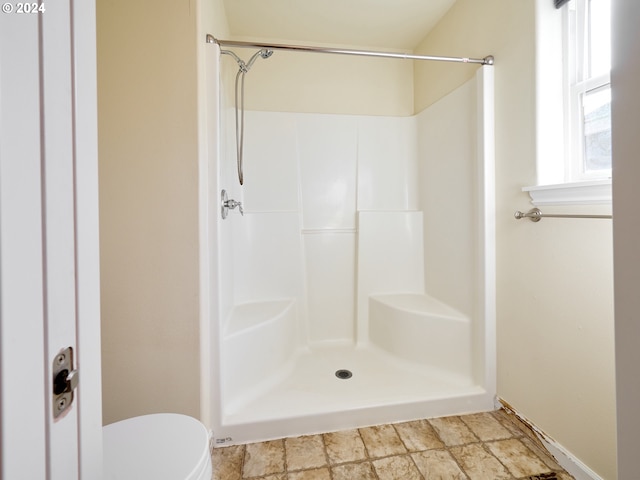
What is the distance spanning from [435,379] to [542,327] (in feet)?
2.29

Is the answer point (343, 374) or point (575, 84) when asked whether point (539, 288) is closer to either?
point (575, 84)

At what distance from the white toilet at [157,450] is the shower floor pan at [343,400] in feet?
1.93

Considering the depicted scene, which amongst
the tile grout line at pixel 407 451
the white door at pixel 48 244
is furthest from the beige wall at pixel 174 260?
the white door at pixel 48 244

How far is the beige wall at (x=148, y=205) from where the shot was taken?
121cm

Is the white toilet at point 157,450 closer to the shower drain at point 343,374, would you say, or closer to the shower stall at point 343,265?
the shower stall at point 343,265

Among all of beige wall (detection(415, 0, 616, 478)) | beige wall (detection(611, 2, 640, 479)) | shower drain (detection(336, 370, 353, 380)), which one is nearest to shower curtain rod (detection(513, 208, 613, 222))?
beige wall (detection(415, 0, 616, 478))

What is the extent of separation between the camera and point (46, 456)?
12.1 inches

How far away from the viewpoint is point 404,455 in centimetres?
136

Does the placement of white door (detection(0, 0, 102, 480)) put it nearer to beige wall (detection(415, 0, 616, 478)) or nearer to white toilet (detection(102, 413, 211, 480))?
white toilet (detection(102, 413, 211, 480))

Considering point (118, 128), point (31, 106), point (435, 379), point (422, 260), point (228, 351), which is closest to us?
point (31, 106)

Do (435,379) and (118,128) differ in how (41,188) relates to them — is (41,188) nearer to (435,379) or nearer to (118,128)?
(118,128)

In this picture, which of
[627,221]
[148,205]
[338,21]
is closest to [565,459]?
[627,221]

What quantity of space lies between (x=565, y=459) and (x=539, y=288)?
2.39 ft

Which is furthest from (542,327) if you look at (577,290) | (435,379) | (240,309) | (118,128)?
A: (118,128)
